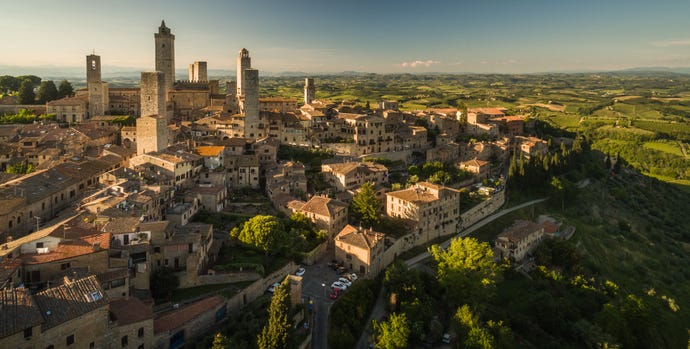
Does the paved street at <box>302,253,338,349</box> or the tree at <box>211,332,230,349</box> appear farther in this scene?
the paved street at <box>302,253,338,349</box>

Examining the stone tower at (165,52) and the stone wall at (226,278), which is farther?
the stone tower at (165,52)

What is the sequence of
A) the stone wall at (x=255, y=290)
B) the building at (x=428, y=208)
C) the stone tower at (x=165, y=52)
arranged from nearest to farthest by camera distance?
the stone wall at (x=255, y=290) → the building at (x=428, y=208) → the stone tower at (x=165, y=52)

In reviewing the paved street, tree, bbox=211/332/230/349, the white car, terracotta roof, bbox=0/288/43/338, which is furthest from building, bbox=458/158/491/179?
terracotta roof, bbox=0/288/43/338

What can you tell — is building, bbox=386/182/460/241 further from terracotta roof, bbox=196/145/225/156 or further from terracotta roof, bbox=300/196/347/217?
terracotta roof, bbox=196/145/225/156

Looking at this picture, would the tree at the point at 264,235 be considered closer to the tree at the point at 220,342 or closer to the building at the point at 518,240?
the tree at the point at 220,342

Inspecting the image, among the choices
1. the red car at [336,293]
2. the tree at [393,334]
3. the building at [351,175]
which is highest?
the building at [351,175]

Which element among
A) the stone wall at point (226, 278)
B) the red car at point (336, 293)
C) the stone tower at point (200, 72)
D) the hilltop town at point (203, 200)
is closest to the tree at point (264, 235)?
the hilltop town at point (203, 200)

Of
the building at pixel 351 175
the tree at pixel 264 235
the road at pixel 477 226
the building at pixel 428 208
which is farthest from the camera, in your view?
the building at pixel 351 175
